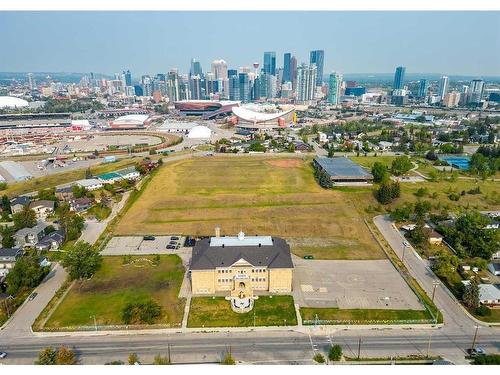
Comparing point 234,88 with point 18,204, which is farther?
point 234,88

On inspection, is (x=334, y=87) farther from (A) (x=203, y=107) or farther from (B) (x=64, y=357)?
(B) (x=64, y=357)

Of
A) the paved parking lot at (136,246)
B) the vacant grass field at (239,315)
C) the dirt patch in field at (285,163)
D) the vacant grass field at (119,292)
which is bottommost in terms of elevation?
the paved parking lot at (136,246)

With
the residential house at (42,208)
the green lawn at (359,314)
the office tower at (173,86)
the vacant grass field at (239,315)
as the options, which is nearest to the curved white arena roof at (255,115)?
the office tower at (173,86)

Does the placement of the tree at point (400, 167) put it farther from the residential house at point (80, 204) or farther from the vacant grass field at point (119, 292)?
the residential house at point (80, 204)

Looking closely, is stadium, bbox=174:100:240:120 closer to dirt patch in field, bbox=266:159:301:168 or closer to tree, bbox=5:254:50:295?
dirt patch in field, bbox=266:159:301:168

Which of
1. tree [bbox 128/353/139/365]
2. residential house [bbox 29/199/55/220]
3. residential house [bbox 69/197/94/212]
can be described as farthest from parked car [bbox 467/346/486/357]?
residential house [bbox 29/199/55/220]

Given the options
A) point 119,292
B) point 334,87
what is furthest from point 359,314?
point 334,87

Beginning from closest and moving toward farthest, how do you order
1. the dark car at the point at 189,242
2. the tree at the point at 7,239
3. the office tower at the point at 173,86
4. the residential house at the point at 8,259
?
the residential house at the point at 8,259 → the tree at the point at 7,239 → the dark car at the point at 189,242 → the office tower at the point at 173,86

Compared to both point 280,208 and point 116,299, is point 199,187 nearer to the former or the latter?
point 280,208
